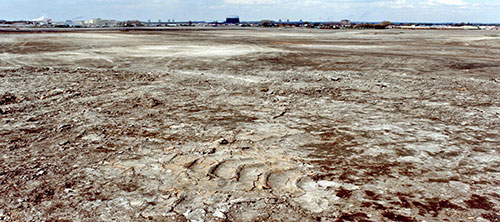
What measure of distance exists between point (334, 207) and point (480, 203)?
4.33 feet

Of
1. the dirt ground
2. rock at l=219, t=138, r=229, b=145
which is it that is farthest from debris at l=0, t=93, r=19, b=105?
rock at l=219, t=138, r=229, b=145

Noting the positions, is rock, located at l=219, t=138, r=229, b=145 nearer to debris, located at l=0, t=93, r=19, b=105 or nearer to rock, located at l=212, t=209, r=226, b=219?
rock, located at l=212, t=209, r=226, b=219

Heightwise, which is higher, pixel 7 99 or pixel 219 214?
pixel 7 99

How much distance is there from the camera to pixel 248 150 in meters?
4.32

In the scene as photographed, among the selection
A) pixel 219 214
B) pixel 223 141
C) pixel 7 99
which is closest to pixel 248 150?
pixel 223 141

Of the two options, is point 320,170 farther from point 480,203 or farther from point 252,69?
point 252,69

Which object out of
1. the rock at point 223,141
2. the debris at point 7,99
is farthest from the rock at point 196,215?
the debris at point 7,99

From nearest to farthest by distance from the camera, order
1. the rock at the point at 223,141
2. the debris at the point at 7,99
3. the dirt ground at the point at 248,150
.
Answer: the dirt ground at the point at 248,150 < the rock at the point at 223,141 < the debris at the point at 7,99

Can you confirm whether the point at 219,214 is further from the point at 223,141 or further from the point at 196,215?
the point at 223,141

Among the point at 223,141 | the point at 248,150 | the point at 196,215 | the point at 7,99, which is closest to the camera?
the point at 196,215

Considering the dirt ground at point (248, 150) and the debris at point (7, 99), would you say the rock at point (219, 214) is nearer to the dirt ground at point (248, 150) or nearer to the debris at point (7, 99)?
the dirt ground at point (248, 150)

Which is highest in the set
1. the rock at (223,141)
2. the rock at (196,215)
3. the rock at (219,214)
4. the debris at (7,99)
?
the debris at (7,99)

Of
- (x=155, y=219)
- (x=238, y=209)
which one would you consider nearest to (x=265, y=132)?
(x=238, y=209)

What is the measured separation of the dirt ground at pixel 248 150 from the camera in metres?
2.98
